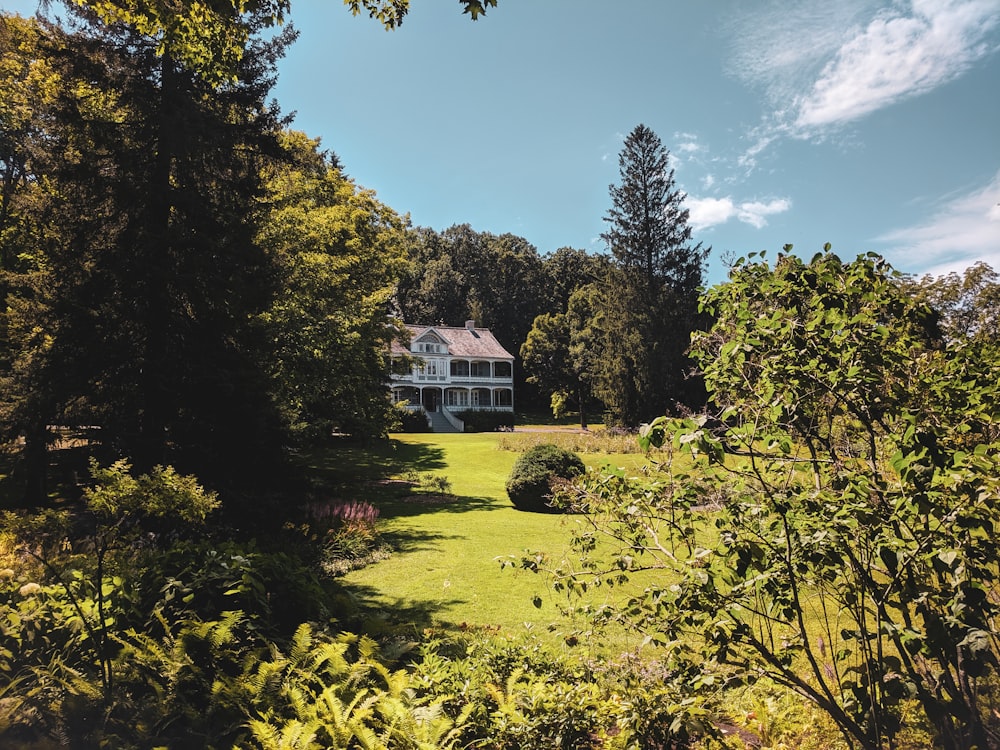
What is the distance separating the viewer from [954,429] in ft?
9.00

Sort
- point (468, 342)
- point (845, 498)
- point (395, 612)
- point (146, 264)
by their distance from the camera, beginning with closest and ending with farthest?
point (845, 498) → point (395, 612) → point (146, 264) → point (468, 342)

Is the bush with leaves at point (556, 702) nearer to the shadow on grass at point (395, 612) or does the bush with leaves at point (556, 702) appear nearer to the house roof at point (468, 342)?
the shadow on grass at point (395, 612)

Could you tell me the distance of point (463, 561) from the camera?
31.5 ft


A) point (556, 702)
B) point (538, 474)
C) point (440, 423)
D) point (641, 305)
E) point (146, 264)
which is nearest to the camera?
point (556, 702)

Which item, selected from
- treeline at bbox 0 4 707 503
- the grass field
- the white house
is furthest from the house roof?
treeline at bbox 0 4 707 503

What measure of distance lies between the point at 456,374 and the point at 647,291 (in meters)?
24.8

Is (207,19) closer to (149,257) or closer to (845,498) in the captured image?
(149,257)

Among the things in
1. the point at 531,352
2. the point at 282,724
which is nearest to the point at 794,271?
the point at 282,724

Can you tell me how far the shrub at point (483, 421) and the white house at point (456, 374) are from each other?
3584 millimetres

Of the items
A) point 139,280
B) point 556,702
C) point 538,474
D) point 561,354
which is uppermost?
point 561,354

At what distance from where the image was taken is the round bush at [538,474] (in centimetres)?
1413

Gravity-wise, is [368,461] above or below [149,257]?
below

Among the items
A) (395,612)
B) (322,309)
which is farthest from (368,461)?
(395,612)

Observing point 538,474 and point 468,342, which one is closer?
point 538,474
